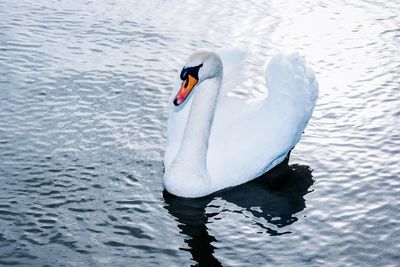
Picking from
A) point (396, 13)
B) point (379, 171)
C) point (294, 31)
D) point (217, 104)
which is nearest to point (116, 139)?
point (217, 104)

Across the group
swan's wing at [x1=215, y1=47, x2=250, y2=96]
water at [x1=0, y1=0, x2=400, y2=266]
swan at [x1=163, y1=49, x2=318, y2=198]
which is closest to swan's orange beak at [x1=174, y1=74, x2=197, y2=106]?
swan at [x1=163, y1=49, x2=318, y2=198]

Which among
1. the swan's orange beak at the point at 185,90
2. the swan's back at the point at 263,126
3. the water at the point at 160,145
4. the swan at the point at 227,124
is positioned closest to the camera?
the water at the point at 160,145

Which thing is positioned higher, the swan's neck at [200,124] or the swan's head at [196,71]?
the swan's head at [196,71]

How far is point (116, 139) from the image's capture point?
9.98 metres

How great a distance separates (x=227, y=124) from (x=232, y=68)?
971 mm

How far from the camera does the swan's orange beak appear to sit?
26.6 ft

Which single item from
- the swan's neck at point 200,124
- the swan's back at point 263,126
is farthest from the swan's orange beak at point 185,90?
the swan's back at point 263,126

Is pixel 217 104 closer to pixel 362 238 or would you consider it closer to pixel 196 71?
pixel 196 71

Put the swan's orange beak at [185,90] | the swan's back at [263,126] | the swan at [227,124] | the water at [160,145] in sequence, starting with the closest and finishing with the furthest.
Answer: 1. the water at [160,145]
2. the swan's orange beak at [185,90]
3. the swan at [227,124]
4. the swan's back at [263,126]

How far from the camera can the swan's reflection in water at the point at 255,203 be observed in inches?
312

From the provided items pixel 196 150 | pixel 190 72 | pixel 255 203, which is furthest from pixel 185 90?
pixel 255 203

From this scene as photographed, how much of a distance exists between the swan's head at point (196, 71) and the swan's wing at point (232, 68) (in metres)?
1.08

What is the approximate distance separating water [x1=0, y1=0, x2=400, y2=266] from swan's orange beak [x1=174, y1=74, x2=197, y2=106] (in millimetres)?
1303

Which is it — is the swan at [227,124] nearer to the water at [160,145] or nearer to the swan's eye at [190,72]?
the swan's eye at [190,72]
